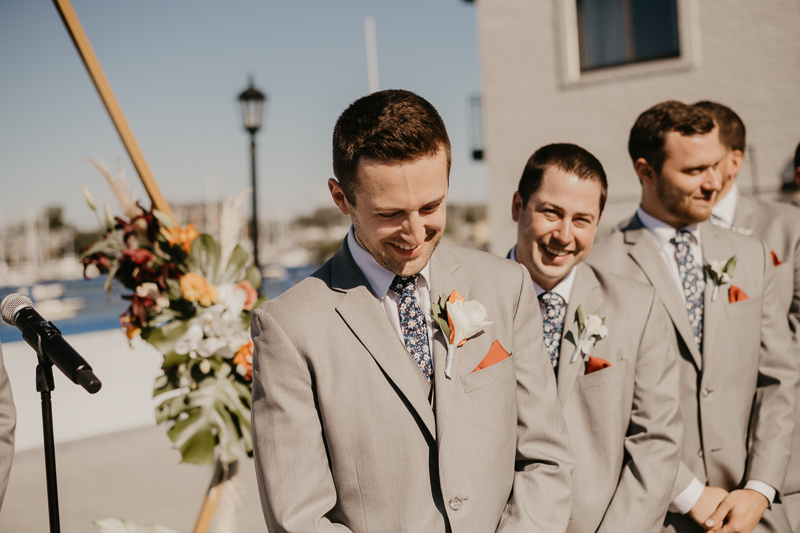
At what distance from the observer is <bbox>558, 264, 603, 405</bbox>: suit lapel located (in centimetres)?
219

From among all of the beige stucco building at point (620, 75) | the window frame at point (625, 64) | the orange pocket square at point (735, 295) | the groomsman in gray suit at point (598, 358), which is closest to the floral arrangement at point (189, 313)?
the groomsman in gray suit at point (598, 358)

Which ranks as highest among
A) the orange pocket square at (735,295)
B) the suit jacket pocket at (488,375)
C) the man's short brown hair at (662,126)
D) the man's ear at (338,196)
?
the man's short brown hair at (662,126)

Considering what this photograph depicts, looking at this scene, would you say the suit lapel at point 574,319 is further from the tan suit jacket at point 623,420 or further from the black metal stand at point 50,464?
the black metal stand at point 50,464

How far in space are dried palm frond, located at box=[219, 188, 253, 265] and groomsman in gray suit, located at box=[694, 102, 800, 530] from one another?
86.3 inches

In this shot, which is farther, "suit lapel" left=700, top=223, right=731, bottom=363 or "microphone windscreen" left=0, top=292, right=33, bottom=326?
"suit lapel" left=700, top=223, right=731, bottom=363

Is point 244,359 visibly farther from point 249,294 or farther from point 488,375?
point 488,375

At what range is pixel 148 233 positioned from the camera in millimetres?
2648

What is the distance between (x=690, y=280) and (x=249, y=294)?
1.86 m

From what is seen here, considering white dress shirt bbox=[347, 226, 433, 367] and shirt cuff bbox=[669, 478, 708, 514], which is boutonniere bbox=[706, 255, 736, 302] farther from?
white dress shirt bbox=[347, 226, 433, 367]

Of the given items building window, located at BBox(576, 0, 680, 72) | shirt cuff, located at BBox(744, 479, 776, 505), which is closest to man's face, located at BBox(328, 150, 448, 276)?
shirt cuff, located at BBox(744, 479, 776, 505)

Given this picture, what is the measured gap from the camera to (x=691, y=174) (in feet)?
8.63

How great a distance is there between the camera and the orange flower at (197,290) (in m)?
2.56

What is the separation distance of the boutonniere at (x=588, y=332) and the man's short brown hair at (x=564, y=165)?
1.36 ft

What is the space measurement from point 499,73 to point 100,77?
1108cm
